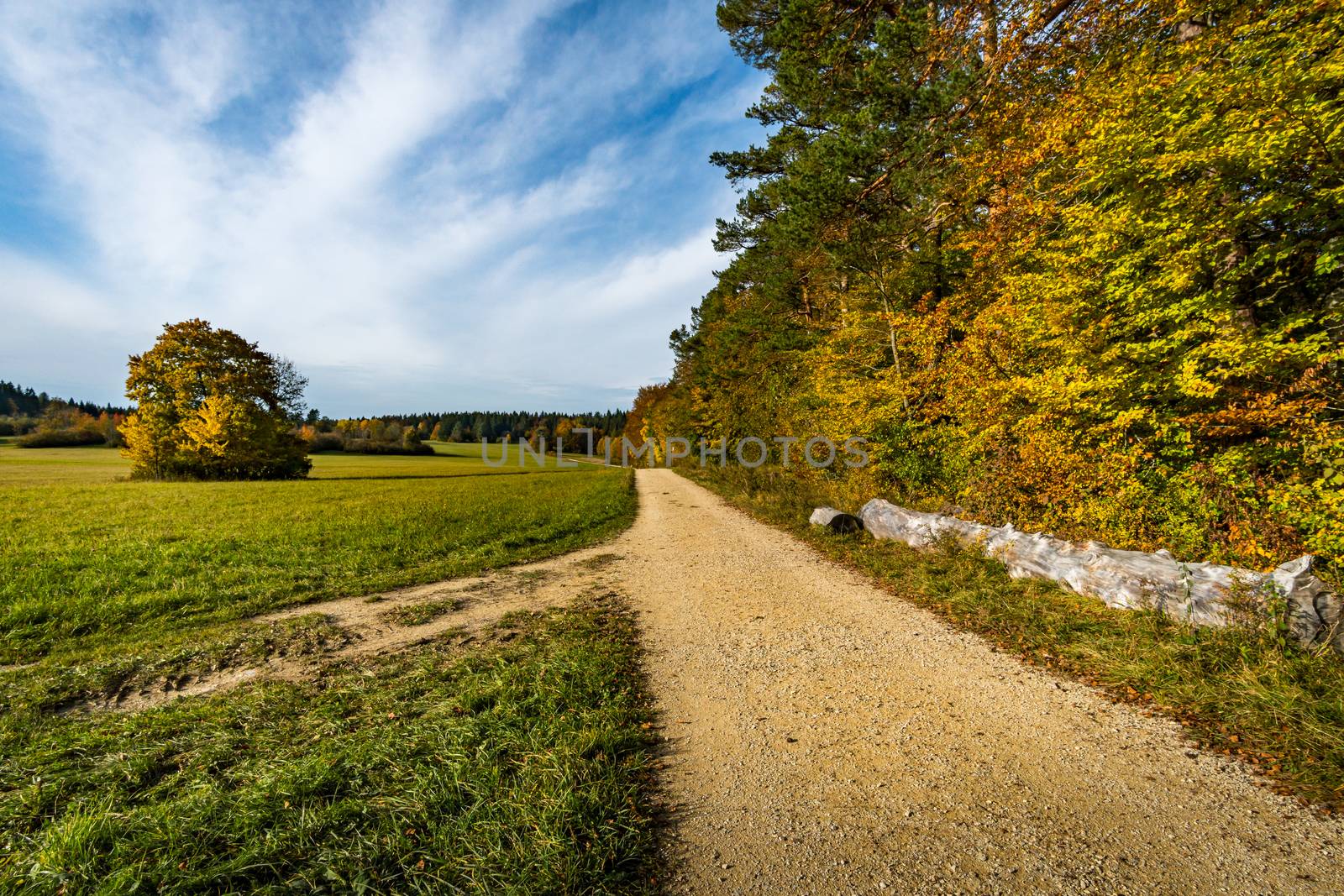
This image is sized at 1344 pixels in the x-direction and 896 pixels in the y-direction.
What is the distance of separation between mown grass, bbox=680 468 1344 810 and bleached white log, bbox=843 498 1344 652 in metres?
0.17

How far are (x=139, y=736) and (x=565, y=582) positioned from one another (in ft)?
16.5

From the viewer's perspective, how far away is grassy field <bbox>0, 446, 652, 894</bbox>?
8.07 ft

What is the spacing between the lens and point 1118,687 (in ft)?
14.3

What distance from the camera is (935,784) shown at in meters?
Answer: 3.24

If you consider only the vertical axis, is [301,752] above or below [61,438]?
below

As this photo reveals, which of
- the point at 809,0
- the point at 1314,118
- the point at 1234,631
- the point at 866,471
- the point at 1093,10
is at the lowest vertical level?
the point at 1234,631

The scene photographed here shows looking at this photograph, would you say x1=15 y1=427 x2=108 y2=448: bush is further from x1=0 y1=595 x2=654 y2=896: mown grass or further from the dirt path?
the dirt path

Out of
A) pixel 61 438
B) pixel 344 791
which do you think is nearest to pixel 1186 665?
pixel 344 791

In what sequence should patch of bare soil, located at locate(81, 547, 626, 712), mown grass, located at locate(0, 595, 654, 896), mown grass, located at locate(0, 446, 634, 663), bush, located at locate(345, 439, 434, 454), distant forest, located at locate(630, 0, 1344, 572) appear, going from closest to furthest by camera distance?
mown grass, located at locate(0, 595, 654, 896) → patch of bare soil, located at locate(81, 547, 626, 712) → distant forest, located at locate(630, 0, 1344, 572) → mown grass, located at locate(0, 446, 634, 663) → bush, located at locate(345, 439, 434, 454)

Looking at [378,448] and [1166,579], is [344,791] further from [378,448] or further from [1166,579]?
[378,448]

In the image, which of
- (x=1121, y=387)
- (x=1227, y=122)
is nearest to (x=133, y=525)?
(x=1121, y=387)

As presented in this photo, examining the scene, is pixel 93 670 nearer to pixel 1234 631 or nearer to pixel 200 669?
pixel 200 669

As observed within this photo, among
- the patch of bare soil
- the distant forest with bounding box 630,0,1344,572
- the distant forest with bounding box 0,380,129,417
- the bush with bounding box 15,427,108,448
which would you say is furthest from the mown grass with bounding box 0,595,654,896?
the distant forest with bounding box 0,380,129,417

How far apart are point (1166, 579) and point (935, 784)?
4.23m
